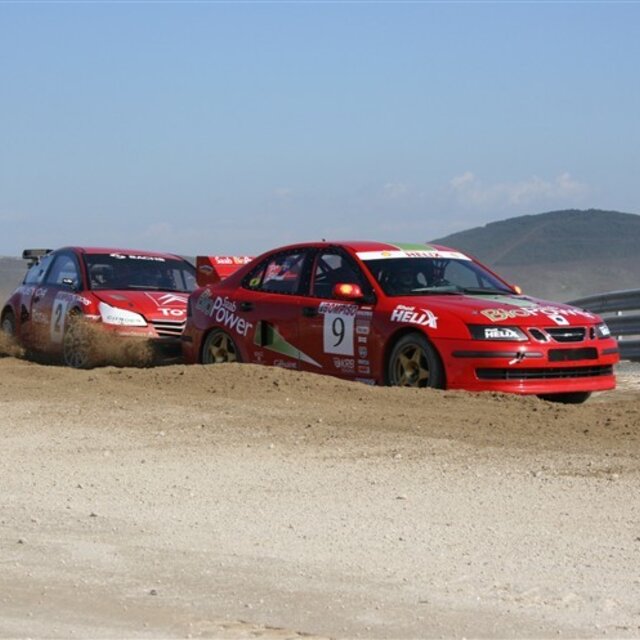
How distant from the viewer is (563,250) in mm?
29828

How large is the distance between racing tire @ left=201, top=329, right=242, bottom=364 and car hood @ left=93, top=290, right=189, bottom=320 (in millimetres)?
1747

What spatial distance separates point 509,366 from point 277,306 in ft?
8.24

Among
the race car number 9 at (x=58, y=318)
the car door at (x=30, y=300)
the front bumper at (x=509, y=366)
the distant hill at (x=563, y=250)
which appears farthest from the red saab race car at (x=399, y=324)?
the distant hill at (x=563, y=250)

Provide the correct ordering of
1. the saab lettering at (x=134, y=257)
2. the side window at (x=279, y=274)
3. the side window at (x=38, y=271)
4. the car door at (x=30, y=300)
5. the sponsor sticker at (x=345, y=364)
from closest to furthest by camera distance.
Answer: the sponsor sticker at (x=345, y=364) → the side window at (x=279, y=274) → the saab lettering at (x=134, y=257) → the car door at (x=30, y=300) → the side window at (x=38, y=271)

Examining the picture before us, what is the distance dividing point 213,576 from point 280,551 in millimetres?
512

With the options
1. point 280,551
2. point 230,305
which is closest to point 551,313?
point 230,305

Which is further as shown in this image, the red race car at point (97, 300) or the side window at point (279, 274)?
the red race car at point (97, 300)

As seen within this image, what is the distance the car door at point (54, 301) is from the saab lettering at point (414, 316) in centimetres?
530

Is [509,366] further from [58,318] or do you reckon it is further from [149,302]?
[58,318]

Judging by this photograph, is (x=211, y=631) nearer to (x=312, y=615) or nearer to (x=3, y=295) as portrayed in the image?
(x=312, y=615)

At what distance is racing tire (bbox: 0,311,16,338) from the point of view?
57.3 ft

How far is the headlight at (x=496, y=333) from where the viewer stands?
1120cm

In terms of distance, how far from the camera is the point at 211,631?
5074 millimetres

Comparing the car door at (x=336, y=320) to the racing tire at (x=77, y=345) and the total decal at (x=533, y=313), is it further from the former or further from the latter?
the racing tire at (x=77, y=345)
